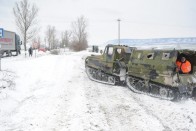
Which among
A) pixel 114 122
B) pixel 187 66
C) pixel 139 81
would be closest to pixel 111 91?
pixel 139 81

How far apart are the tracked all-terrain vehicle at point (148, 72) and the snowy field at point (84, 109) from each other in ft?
2.10

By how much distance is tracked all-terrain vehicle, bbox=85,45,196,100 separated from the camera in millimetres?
10383

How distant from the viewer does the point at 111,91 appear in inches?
464

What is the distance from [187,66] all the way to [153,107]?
3250 mm

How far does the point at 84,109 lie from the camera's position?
27.9ft

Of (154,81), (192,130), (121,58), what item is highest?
(121,58)

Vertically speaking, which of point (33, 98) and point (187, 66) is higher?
point (187, 66)

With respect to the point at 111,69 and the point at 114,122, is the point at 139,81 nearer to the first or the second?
the point at 111,69

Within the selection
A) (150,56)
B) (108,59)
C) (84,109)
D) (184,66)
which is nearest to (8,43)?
(108,59)

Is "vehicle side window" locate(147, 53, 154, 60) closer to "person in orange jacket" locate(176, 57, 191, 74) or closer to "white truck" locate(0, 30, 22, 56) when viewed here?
"person in orange jacket" locate(176, 57, 191, 74)

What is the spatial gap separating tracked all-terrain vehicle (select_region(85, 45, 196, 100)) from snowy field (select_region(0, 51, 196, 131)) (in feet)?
2.10

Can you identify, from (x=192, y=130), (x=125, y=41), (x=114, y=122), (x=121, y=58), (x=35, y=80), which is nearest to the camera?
(x=192, y=130)

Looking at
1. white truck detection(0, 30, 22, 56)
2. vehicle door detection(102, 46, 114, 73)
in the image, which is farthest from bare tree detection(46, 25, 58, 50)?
vehicle door detection(102, 46, 114, 73)

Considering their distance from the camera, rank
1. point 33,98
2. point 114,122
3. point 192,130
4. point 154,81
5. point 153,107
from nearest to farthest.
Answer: point 192,130 → point 114,122 → point 153,107 → point 33,98 → point 154,81
